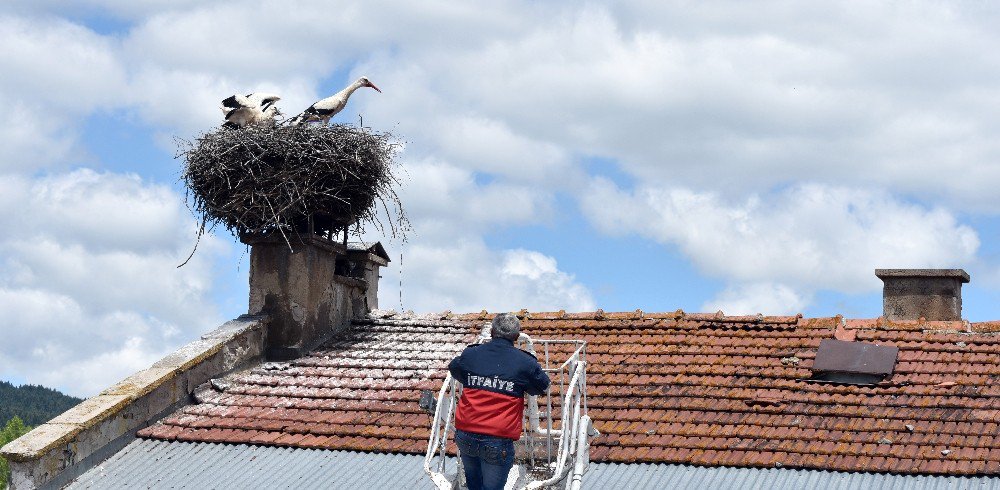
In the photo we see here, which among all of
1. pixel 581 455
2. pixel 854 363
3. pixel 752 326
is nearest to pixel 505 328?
pixel 581 455

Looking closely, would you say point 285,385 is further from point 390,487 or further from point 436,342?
point 390,487

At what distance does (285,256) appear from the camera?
1505 centimetres

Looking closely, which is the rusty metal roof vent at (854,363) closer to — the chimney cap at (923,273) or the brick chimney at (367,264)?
the chimney cap at (923,273)

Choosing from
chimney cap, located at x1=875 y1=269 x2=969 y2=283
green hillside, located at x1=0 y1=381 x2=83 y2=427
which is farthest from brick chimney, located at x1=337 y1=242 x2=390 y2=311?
green hillside, located at x1=0 y1=381 x2=83 y2=427

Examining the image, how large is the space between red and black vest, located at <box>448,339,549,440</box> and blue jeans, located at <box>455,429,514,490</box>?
0.05 meters

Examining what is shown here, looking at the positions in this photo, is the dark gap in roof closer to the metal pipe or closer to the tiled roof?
the tiled roof

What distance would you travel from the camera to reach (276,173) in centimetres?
1494

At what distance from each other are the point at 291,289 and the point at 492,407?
7.17m

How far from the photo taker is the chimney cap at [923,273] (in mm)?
15188

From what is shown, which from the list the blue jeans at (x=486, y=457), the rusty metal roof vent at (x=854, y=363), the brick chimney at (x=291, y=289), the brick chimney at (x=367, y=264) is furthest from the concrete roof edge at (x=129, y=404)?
the rusty metal roof vent at (x=854, y=363)

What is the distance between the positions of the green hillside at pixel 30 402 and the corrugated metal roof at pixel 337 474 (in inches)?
4036

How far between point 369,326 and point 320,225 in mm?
1290

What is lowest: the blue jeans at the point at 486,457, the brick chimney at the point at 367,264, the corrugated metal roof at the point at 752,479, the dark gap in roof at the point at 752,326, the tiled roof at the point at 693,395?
the blue jeans at the point at 486,457

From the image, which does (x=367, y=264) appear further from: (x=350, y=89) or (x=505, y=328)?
(x=505, y=328)
